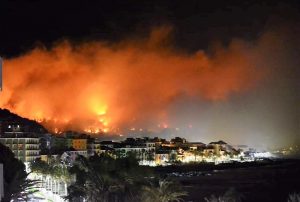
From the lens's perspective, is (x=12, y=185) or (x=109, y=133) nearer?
(x=12, y=185)

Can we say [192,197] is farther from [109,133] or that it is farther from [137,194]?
[109,133]

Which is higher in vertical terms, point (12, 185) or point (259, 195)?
point (12, 185)

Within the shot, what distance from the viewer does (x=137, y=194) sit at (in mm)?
15586

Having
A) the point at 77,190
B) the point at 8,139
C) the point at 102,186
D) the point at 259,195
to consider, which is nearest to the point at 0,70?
the point at 102,186

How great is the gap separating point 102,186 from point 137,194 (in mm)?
1118

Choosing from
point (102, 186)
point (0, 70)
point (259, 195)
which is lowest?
point (259, 195)

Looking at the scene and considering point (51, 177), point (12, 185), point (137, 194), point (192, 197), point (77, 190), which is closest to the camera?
point (12, 185)

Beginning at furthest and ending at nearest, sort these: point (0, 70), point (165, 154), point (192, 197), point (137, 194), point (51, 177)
A: point (165, 154) → point (192, 197) → point (51, 177) → point (137, 194) → point (0, 70)

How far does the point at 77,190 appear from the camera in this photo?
17.4 meters

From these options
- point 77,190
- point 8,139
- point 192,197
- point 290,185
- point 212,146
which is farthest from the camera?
point 212,146

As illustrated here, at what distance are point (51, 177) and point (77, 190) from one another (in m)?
10.1

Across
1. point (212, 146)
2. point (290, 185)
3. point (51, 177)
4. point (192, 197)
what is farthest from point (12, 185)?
point (212, 146)

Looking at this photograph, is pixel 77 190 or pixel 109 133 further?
pixel 109 133

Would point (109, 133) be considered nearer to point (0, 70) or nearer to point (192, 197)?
point (192, 197)
